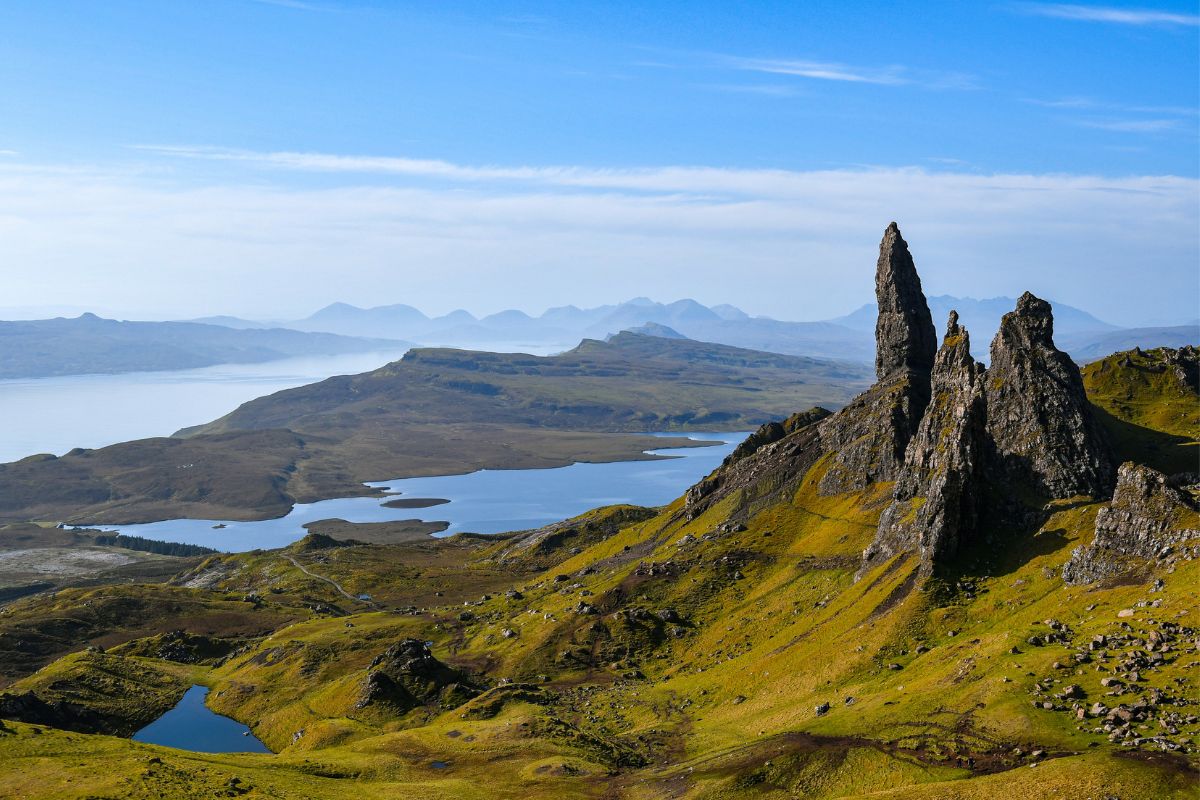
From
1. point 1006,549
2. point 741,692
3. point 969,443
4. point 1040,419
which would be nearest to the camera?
point 741,692

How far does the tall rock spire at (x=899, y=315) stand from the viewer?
184750 millimetres

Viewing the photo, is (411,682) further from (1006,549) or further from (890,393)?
(890,393)

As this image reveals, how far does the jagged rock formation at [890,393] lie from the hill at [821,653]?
0.67m

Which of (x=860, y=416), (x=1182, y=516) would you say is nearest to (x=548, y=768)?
(x=1182, y=516)

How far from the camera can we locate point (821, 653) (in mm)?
111938

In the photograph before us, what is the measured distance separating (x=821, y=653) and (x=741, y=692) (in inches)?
420

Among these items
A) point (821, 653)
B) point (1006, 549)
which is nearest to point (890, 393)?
point (1006, 549)

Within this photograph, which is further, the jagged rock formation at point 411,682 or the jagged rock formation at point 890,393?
the jagged rock formation at point 890,393

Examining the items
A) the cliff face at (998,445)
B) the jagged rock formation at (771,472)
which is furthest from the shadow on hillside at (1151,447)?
the jagged rock formation at (771,472)

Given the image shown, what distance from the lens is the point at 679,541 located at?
184 metres

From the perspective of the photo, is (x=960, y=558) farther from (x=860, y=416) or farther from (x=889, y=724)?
(x=860, y=416)

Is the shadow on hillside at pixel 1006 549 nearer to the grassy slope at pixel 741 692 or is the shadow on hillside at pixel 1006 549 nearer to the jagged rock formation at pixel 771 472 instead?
the grassy slope at pixel 741 692

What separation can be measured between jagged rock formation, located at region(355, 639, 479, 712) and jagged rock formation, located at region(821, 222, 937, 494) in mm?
75297

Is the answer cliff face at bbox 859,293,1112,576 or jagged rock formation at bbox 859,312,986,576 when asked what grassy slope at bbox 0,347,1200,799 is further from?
cliff face at bbox 859,293,1112,576
